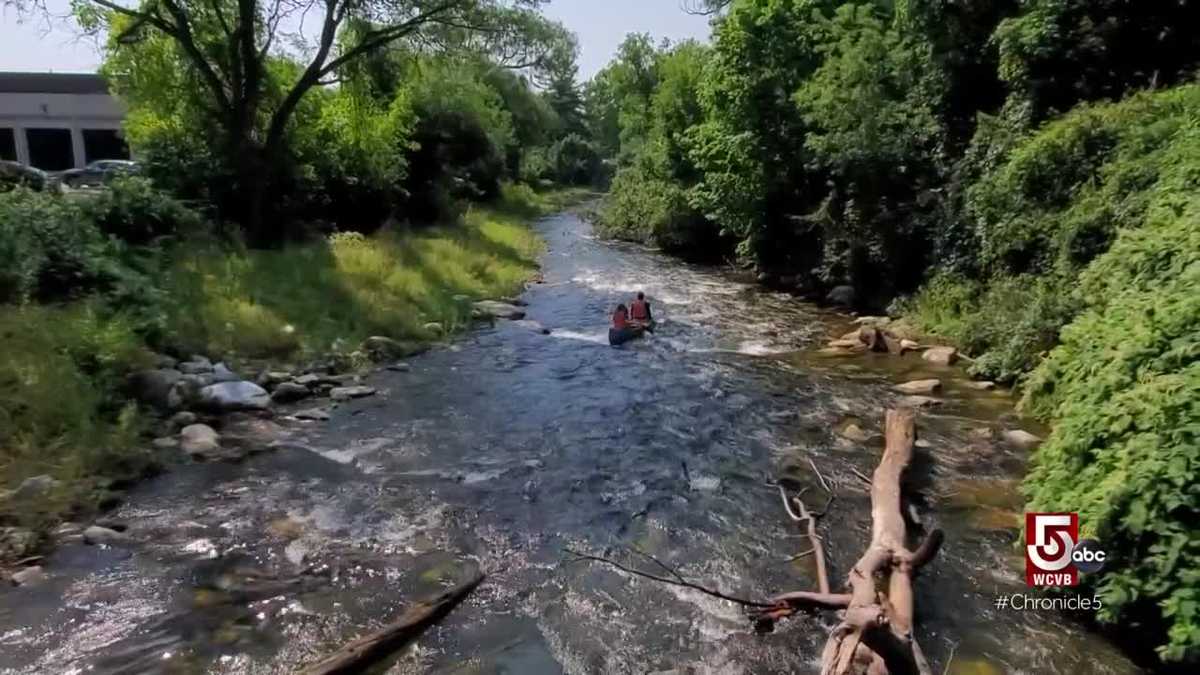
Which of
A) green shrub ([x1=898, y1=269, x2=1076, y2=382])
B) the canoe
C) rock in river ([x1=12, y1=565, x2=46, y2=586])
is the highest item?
green shrub ([x1=898, y1=269, x2=1076, y2=382])

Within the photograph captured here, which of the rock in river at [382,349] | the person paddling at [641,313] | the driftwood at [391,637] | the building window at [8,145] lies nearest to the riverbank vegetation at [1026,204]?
the driftwood at [391,637]

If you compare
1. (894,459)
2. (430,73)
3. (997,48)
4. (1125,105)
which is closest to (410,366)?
(894,459)

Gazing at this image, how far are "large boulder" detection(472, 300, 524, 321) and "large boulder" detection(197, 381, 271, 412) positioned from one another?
289 inches

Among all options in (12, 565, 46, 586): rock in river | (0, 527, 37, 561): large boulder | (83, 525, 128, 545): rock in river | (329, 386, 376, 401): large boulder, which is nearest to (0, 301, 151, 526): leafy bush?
(0, 527, 37, 561): large boulder

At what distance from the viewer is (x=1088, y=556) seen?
227 inches

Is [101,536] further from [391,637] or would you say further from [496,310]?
[496,310]

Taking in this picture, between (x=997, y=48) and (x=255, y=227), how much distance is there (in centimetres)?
1788

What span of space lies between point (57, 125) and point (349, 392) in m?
38.2

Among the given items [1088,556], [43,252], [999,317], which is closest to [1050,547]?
[1088,556]

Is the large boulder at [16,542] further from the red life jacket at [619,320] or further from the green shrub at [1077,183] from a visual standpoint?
the green shrub at [1077,183]

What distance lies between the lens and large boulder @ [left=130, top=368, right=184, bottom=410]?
1053 centimetres

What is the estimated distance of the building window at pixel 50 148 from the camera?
4019 cm

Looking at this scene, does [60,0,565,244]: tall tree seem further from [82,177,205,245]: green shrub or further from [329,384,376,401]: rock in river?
[329,384,376,401]: rock in river

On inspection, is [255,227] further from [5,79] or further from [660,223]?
[5,79]
